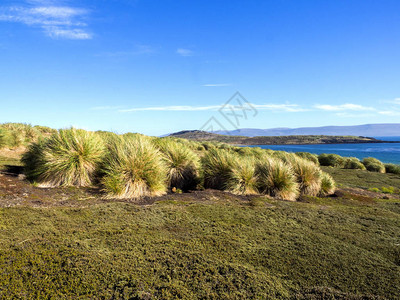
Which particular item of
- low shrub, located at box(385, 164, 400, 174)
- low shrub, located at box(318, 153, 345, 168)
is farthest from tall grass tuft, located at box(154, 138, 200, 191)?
low shrub, located at box(385, 164, 400, 174)

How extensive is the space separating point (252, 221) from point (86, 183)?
4886 millimetres

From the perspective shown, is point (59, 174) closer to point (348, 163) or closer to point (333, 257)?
point (333, 257)

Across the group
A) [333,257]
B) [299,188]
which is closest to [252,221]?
[333,257]

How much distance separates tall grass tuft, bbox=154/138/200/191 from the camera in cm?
786

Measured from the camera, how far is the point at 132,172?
6492 millimetres

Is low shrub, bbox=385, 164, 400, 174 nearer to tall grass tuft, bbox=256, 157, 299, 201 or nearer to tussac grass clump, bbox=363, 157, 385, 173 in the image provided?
tussac grass clump, bbox=363, 157, 385, 173

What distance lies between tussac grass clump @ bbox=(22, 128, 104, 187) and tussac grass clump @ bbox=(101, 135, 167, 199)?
0.46 metres

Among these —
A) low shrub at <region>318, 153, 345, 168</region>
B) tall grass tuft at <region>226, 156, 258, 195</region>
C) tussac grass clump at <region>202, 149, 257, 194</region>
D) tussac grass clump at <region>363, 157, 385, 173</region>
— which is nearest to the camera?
tall grass tuft at <region>226, 156, 258, 195</region>

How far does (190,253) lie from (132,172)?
3.86 m

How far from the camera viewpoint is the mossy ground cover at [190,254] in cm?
245

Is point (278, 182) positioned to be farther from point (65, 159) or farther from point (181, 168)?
point (65, 159)

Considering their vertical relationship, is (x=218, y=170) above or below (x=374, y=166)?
above

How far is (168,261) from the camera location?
9.56ft

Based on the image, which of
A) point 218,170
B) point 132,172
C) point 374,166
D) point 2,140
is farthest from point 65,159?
point 374,166
